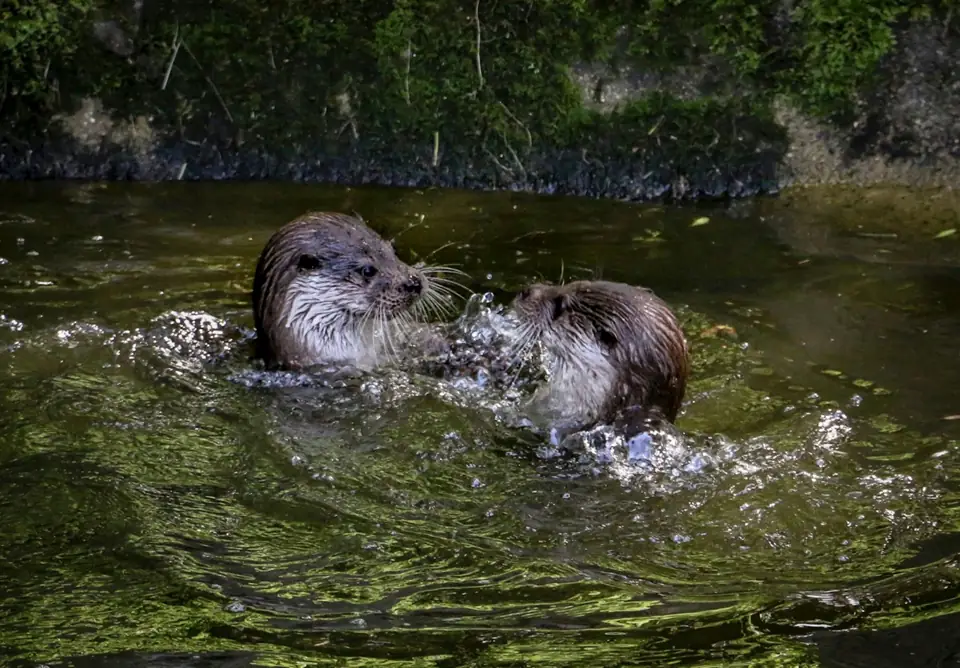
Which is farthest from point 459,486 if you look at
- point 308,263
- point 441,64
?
point 441,64

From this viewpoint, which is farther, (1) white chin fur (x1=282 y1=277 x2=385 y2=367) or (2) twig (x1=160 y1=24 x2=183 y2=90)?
(2) twig (x1=160 y1=24 x2=183 y2=90)

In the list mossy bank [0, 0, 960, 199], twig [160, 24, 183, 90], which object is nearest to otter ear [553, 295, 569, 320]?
mossy bank [0, 0, 960, 199]

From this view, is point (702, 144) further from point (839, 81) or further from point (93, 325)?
→ point (93, 325)

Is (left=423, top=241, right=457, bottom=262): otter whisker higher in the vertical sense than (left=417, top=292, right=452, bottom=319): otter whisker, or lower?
higher

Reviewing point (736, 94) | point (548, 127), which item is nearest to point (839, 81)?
point (736, 94)

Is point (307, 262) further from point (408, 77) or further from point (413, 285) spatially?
point (408, 77)

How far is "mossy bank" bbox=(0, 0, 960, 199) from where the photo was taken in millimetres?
6145

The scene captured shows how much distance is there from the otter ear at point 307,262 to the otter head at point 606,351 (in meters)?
0.87

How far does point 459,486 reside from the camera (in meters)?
3.32

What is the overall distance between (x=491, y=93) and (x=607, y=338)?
298cm

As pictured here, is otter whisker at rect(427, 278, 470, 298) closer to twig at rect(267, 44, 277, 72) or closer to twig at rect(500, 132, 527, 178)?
twig at rect(500, 132, 527, 178)

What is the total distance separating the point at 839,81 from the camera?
6.16 meters

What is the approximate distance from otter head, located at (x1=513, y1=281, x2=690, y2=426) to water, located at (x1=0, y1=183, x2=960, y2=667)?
19 cm

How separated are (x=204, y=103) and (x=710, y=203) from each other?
2.83m
